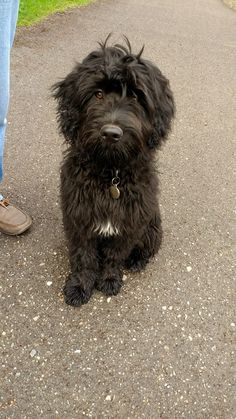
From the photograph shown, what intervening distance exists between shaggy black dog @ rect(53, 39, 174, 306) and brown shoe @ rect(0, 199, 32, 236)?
60 centimetres

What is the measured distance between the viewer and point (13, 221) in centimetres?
Answer: 326

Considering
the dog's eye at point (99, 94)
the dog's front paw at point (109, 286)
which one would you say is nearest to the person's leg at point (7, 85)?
the dog's eye at point (99, 94)

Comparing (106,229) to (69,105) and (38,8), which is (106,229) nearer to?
(69,105)

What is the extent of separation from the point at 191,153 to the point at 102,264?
2229 mm

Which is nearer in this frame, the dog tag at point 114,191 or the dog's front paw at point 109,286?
the dog tag at point 114,191

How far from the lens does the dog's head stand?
2.23 metres

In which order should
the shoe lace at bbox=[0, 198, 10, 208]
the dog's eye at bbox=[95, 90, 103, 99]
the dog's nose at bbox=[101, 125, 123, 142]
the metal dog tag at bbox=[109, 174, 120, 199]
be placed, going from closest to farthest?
the dog's nose at bbox=[101, 125, 123, 142] → the dog's eye at bbox=[95, 90, 103, 99] → the metal dog tag at bbox=[109, 174, 120, 199] → the shoe lace at bbox=[0, 198, 10, 208]

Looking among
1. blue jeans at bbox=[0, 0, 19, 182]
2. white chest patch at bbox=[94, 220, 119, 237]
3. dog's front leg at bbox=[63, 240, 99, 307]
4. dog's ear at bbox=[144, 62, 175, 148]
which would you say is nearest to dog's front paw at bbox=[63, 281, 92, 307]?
dog's front leg at bbox=[63, 240, 99, 307]

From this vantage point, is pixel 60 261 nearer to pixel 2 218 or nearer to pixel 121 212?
pixel 2 218

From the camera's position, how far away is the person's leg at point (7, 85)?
2.40m

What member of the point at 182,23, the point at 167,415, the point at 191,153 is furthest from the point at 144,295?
the point at 182,23

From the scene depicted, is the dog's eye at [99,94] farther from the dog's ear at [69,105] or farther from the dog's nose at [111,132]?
the dog's nose at [111,132]

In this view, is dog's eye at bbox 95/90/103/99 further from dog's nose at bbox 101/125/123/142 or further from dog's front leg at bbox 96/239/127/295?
dog's front leg at bbox 96/239/127/295

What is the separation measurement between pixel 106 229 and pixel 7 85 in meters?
1.22
